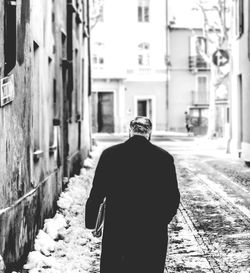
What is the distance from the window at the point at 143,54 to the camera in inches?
1924

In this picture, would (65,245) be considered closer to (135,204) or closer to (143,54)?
(135,204)

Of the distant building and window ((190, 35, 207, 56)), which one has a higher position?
window ((190, 35, 207, 56))

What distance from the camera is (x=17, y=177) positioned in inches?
264

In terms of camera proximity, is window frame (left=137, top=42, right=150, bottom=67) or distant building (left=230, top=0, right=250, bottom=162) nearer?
distant building (left=230, top=0, right=250, bottom=162)

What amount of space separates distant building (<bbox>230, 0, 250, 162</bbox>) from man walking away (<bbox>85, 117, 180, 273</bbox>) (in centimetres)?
1505

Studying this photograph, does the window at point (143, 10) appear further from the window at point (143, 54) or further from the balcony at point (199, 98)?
the balcony at point (199, 98)

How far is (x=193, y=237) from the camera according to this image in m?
8.42

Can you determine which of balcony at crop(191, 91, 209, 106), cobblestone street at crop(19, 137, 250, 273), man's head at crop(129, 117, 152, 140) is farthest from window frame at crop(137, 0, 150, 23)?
man's head at crop(129, 117, 152, 140)

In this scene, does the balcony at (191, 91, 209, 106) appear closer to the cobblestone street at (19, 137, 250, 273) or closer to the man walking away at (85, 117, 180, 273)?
the cobblestone street at (19, 137, 250, 273)

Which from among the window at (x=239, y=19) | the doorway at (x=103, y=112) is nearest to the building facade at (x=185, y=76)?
the doorway at (x=103, y=112)

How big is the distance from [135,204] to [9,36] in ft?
7.61

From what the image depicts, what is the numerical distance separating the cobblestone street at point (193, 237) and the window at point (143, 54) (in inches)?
1405

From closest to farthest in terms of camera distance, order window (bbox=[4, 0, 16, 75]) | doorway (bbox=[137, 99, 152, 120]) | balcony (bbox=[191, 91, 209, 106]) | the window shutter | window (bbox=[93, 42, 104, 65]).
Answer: window (bbox=[4, 0, 16, 75])
the window shutter
window (bbox=[93, 42, 104, 65])
doorway (bbox=[137, 99, 152, 120])
balcony (bbox=[191, 91, 209, 106])

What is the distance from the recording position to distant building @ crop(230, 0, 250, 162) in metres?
20.7
